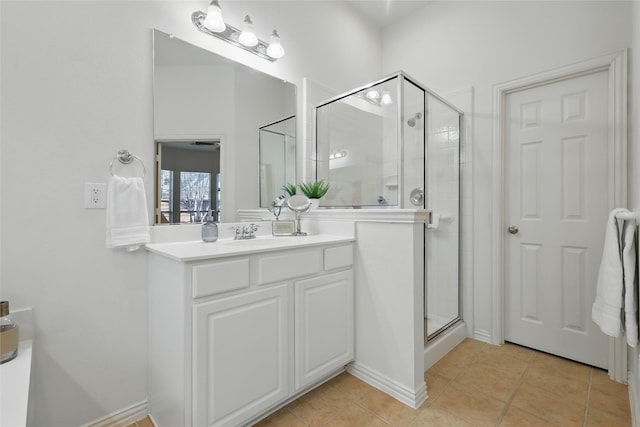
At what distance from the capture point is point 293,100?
227cm

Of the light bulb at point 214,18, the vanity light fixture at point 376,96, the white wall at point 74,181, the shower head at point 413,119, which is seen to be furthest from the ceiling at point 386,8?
the white wall at point 74,181

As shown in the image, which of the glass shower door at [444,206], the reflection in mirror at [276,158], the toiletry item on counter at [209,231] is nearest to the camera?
the toiletry item on counter at [209,231]

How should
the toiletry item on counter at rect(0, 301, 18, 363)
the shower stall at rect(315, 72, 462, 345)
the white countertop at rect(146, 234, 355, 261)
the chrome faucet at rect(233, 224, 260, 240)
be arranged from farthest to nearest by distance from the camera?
the shower stall at rect(315, 72, 462, 345)
the chrome faucet at rect(233, 224, 260, 240)
the white countertop at rect(146, 234, 355, 261)
the toiletry item on counter at rect(0, 301, 18, 363)

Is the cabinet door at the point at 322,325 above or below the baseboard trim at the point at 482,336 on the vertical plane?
above

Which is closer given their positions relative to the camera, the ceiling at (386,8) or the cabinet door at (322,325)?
the cabinet door at (322,325)

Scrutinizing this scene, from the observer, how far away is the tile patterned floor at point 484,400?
Result: 59.2 inches

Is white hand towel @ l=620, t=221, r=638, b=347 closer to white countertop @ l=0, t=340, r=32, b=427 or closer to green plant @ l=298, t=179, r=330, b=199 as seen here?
green plant @ l=298, t=179, r=330, b=199

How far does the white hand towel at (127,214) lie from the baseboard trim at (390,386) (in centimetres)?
144

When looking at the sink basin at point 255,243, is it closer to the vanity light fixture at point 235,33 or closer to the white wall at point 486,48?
the vanity light fixture at point 235,33

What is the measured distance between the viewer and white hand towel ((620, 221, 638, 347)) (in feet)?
4.33

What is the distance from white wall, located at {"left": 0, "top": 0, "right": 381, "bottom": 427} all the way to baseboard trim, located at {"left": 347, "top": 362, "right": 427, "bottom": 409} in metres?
1.20

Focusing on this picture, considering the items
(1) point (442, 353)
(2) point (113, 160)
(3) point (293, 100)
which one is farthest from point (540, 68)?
(2) point (113, 160)

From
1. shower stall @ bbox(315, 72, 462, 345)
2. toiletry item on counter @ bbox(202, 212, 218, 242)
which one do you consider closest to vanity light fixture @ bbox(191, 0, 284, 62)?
shower stall @ bbox(315, 72, 462, 345)

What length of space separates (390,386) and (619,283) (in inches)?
48.3
